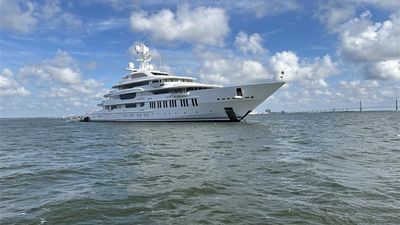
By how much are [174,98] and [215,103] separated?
25.4 feet

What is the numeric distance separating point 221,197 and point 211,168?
170 inches

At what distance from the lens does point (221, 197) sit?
8891 millimetres

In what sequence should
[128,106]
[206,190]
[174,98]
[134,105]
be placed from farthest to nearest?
[128,106] → [134,105] → [174,98] → [206,190]

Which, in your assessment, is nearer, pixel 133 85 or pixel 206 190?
pixel 206 190

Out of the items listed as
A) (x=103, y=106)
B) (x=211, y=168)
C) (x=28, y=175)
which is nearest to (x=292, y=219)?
(x=211, y=168)

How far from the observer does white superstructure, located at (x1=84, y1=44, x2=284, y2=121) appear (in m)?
48.8

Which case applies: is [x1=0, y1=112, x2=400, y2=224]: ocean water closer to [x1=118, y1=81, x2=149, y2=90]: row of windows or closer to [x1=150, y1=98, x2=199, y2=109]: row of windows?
[x1=150, y1=98, x2=199, y2=109]: row of windows

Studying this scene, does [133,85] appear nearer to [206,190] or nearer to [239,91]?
[239,91]

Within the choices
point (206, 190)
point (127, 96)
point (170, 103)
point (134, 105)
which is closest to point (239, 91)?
point (170, 103)

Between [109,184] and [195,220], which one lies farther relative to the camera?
[109,184]

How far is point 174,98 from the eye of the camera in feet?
180

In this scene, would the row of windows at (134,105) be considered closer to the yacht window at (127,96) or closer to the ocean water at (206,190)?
the yacht window at (127,96)

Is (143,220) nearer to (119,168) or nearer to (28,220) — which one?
(28,220)

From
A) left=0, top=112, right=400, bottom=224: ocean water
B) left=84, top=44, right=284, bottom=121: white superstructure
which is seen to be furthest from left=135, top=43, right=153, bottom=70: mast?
left=0, top=112, right=400, bottom=224: ocean water
